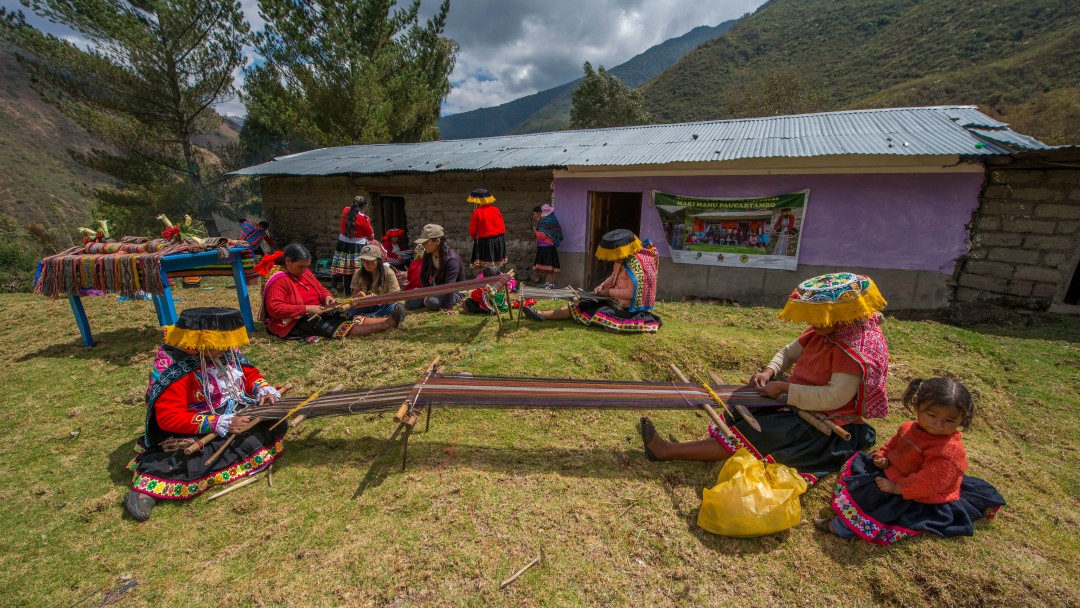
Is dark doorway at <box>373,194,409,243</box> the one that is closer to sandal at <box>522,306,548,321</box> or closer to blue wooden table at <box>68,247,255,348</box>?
blue wooden table at <box>68,247,255,348</box>

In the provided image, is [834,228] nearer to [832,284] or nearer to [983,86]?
[832,284]

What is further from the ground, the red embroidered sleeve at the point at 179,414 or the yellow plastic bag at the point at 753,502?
the red embroidered sleeve at the point at 179,414

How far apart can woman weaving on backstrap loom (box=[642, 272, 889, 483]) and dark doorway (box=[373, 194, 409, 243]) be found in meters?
9.00

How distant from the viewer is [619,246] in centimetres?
461

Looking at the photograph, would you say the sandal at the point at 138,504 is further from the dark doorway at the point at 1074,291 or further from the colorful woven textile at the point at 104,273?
the dark doorway at the point at 1074,291

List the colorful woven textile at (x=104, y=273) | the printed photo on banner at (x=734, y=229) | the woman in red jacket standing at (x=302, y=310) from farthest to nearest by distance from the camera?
the printed photo on banner at (x=734, y=229), the woman in red jacket standing at (x=302, y=310), the colorful woven textile at (x=104, y=273)

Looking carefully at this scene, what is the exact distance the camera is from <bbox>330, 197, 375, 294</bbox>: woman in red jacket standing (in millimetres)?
7379

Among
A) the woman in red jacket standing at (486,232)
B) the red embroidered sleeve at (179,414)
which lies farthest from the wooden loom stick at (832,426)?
the woman in red jacket standing at (486,232)

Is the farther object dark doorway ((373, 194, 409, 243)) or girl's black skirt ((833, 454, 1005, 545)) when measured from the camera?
dark doorway ((373, 194, 409, 243))

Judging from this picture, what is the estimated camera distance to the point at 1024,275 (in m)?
5.77

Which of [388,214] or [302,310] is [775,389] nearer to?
[302,310]

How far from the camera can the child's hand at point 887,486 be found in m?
2.21

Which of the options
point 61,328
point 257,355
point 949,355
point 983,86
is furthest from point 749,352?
point 983,86

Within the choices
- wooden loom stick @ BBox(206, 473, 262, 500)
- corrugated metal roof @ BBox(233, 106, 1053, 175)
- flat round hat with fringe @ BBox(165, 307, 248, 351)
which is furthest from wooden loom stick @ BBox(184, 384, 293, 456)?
corrugated metal roof @ BBox(233, 106, 1053, 175)
